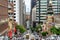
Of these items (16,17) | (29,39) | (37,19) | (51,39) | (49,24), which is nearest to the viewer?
(29,39)

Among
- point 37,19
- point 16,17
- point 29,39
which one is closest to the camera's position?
point 29,39

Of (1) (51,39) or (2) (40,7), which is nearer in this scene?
(1) (51,39)

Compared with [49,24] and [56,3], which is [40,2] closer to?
[56,3]

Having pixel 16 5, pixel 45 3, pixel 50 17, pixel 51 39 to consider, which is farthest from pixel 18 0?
pixel 51 39

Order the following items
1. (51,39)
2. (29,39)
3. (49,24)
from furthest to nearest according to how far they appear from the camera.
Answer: (49,24)
(51,39)
(29,39)

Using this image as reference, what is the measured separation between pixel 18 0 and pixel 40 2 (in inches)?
383

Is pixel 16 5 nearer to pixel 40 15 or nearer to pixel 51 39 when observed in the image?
pixel 40 15

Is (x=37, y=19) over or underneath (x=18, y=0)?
underneath

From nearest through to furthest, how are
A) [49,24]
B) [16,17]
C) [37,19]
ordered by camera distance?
[49,24] < [16,17] < [37,19]

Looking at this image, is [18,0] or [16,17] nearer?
[16,17]

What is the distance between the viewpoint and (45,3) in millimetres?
129875

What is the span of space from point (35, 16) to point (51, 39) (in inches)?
3205

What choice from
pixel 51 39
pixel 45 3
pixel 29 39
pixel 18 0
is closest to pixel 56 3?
pixel 45 3

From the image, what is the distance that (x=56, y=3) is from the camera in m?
129
